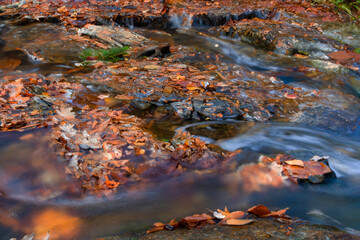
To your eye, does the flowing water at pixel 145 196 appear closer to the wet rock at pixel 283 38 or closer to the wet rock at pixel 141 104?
the wet rock at pixel 141 104

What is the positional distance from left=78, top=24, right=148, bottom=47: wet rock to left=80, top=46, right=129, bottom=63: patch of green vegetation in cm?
61

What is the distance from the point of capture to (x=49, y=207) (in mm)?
2238

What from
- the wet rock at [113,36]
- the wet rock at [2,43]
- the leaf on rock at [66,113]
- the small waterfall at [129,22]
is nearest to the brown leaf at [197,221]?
the leaf on rock at [66,113]

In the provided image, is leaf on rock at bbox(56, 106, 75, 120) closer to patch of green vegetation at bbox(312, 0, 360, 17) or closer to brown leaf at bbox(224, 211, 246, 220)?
brown leaf at bbox(224, 211, 246, 220)

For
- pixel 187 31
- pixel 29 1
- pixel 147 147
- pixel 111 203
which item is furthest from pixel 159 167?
pixel 29 1

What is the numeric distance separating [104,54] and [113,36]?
3.84 feet

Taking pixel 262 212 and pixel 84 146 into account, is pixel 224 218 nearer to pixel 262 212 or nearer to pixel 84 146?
pixel 262 212

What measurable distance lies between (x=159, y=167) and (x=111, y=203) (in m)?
0.57

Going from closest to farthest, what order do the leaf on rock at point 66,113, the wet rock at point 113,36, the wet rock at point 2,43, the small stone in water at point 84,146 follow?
1. the small stone in water at point 84,146
2. the leaf on rock at point 66,113
3. the wet rock at point 2,43
4. the wet rock at point 113,36

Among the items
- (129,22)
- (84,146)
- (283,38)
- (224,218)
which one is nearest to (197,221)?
(224,218)

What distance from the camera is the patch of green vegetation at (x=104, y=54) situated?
5.80 metres

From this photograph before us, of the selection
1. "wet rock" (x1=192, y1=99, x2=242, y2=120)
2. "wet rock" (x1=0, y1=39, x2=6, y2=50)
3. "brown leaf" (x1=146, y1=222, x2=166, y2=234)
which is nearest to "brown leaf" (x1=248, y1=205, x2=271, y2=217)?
"brown leaf" (x1=146, y1=222, x2=166, y2=234)

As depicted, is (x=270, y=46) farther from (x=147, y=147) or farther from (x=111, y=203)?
(x=111, y=203)

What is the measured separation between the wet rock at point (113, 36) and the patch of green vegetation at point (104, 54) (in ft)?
1.99
